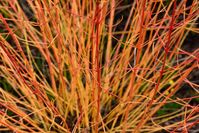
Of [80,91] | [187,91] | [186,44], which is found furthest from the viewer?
[186,44]

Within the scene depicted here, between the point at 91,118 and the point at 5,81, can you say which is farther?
the point at 5,81

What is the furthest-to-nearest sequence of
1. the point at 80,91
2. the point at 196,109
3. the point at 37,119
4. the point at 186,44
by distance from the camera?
the point at 186,44, the point at 37,119, the point at 80,91, the point at 196,109

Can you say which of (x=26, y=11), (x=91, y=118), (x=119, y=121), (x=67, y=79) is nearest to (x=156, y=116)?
(x=119, y=121)

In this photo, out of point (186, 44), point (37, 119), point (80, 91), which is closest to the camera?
point (80, 91)

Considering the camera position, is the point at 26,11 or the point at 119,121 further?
the point at 26,11

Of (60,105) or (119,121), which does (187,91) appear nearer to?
(119,121)

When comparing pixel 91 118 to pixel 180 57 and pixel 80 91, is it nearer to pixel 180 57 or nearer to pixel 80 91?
pixel 80 91

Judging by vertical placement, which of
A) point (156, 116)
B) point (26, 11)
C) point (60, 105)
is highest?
point (26, 11)

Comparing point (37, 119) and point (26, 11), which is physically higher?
point (26, 11)

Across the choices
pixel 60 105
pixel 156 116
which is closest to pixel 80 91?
pixel 60 105
